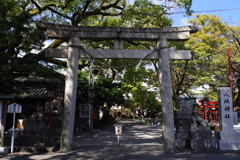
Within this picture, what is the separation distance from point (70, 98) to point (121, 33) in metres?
3.55

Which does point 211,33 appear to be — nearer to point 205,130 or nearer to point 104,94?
point 104,94

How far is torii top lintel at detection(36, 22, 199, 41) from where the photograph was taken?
875 centimetres

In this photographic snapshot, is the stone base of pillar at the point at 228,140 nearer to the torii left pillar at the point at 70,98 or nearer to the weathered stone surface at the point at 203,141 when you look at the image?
the weathered stone surface at the point at 203,141

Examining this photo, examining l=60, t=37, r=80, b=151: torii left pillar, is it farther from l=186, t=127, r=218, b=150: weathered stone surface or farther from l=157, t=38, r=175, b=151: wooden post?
l=186, t=127, r=218, b=150: weathered stone surface

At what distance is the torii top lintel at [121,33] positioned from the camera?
Result: 28.7 feet

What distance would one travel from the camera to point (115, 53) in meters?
8.77

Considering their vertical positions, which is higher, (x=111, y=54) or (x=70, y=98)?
(x=111, y=54)

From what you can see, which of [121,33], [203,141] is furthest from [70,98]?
[203,141]

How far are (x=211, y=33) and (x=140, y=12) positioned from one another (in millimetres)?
16099

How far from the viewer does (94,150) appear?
8625 millimetres

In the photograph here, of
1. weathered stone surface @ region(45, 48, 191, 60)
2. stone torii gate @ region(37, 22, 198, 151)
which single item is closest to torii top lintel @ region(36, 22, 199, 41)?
stone torii gate @ region(37, 22, 198, 151)

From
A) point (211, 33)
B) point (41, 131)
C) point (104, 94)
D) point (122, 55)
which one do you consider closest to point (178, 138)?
point (122, 55)

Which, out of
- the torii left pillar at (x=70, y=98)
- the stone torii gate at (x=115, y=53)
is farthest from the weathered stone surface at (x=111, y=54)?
the torii left pillar at (x=70, y=98)

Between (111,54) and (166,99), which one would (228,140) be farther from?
(111,54)
